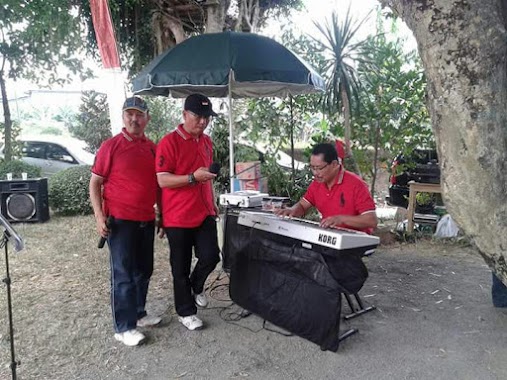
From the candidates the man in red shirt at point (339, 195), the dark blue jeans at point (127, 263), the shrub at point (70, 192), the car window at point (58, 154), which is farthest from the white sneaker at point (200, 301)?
the car window at point (58, 154)

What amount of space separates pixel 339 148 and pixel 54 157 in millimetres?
9802

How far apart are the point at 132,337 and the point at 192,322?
0.46m

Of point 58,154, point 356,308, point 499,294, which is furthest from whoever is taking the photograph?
point 58,154

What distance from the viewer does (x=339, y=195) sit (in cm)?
356

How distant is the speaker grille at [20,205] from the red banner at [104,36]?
3.78 m

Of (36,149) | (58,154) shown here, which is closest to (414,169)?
(58,154)

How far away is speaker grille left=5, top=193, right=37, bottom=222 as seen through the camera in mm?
7742

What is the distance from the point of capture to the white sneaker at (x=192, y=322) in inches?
139

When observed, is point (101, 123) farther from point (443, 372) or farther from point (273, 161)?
point (443, 372)

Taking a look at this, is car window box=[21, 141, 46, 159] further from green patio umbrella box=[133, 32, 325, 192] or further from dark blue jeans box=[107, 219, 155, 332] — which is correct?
dark blue jeans box=[107, 219, 155, 332]

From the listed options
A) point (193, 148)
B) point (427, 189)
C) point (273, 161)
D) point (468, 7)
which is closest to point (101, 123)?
point (273, 161)

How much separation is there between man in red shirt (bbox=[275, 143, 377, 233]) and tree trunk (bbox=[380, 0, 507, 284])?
1456 mm

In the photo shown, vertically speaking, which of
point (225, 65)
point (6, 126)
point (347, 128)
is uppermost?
point (225, 65)

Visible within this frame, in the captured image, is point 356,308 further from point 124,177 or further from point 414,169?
point 414,169
